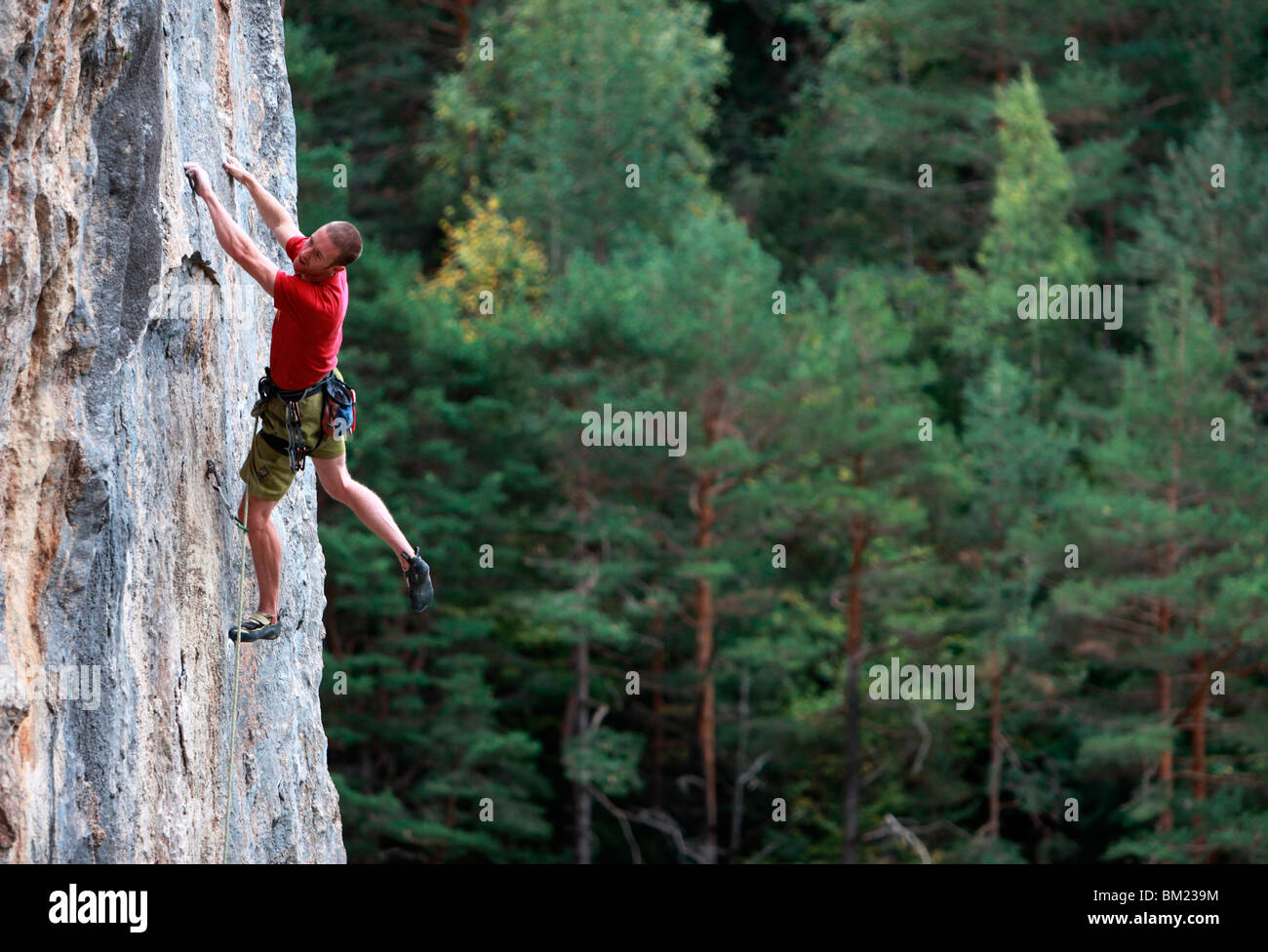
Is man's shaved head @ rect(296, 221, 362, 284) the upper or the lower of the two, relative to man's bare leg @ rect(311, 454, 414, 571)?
upper

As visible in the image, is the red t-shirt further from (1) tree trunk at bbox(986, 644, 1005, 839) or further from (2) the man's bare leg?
(1) tree trunk at bbox(986, 644, 1005, 839)

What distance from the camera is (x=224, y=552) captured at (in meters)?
7.31

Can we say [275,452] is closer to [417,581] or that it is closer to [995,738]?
[417,581]

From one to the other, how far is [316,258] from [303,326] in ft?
1.06

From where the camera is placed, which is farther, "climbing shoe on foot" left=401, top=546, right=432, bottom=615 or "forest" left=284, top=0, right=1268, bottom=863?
"forest" left=284, top=0, right=1268, bottom=863

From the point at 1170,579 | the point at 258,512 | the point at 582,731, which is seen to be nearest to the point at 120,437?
the point at 258,512

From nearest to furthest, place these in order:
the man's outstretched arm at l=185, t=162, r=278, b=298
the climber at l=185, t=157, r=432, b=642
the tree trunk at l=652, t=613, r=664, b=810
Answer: the man's outstretched arm at l=185, t=162, r=278, b=298
the climber at l=185, t=157, r=432, b=642
the tree trunk at l=652, t=613, r=664, b=810

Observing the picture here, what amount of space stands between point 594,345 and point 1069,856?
9.50 metres

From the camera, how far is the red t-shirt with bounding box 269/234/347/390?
257 inches

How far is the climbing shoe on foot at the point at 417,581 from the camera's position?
24.0ft

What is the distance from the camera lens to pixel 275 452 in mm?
7043

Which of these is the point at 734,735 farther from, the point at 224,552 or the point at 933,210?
the point at 224,552

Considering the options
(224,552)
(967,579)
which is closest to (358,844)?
(967,579)

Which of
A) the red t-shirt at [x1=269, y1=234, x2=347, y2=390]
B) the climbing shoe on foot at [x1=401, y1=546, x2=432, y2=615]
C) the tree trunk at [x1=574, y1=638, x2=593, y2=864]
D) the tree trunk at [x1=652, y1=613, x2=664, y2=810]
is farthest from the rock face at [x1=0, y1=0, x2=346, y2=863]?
the tree trunk at [x1=652, y1=613, x2=664, y2=810]
